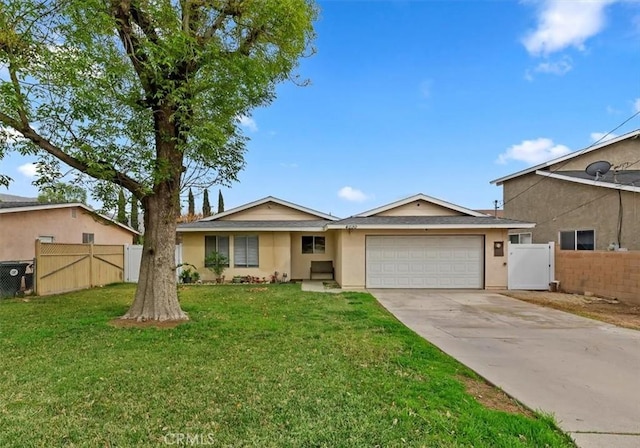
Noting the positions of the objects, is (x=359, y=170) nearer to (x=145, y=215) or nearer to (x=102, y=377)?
(x=145, y=215)

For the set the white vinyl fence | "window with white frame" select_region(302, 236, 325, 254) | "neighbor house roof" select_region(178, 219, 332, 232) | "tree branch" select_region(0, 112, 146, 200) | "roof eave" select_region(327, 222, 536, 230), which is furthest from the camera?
"window with white frame" select_region(302, 236, 325, 254)

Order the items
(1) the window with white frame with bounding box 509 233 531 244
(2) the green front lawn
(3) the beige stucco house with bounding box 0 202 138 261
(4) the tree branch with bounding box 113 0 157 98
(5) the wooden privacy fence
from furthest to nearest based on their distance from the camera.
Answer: (1) the window with white frame with bounding box 509 233 531 244 < (3) the beige stucco house with bounding box 0 202 138 261 < (5) the wooden privacy fence < (4) the tree branch with bounding box 113 0 157 98 < (2) the green front lawn

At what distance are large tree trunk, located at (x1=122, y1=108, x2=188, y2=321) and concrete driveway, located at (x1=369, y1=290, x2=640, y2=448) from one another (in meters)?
5.25

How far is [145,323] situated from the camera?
25.1 ft

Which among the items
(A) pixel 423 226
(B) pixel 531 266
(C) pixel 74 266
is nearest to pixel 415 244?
(A) pixel 423 226

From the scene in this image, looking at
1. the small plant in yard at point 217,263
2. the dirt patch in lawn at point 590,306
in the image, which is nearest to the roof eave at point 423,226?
the dirt patch in lawn at point 590,306

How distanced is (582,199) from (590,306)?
619 cm

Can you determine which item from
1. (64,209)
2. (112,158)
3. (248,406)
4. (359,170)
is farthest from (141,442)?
(359,170)

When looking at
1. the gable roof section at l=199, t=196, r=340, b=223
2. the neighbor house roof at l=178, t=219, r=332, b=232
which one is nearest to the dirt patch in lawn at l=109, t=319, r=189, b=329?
the neighbor house roof at l=178, t=219, r=332, b=232

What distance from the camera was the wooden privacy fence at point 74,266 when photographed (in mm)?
12633

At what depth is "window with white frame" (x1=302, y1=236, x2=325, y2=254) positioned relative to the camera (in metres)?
18.1

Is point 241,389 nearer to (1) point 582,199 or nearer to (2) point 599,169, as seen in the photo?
(1) point 582,199

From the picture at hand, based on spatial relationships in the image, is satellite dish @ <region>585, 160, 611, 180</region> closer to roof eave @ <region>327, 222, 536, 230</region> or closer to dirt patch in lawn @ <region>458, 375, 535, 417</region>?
roof eave @ <region>327, 222, 536, 230</region>

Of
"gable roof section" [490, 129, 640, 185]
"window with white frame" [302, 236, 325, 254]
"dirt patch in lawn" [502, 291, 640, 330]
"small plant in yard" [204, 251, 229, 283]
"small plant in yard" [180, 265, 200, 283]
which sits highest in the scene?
"gable roof section" [490, 129, 640, 185]
